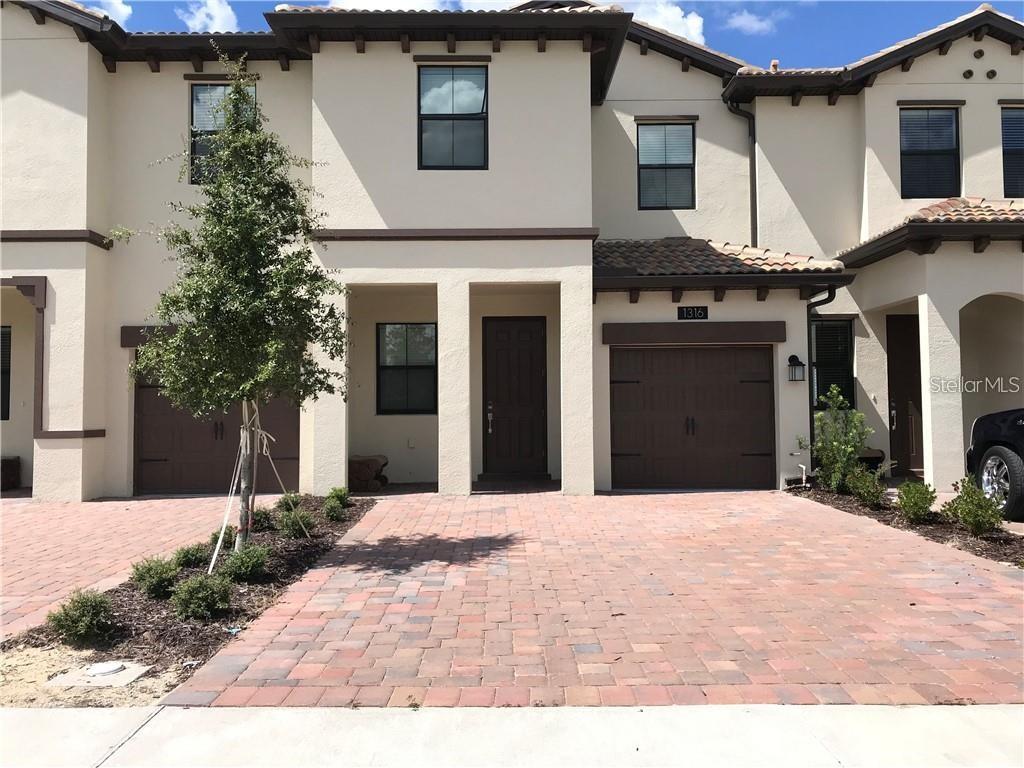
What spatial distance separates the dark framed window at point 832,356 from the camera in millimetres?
13141

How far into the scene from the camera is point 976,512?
A: 7.53 meters

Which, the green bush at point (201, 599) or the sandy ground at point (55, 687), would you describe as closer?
the sandy ground at point (55, 687)

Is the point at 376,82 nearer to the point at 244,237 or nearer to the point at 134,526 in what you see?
the point at 244,237

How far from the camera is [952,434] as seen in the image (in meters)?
10.6

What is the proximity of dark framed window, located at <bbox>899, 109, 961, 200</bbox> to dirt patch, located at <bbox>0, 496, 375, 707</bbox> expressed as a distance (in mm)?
13247

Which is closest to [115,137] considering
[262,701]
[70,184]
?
[70,184]

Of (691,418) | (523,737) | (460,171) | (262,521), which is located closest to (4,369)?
(262,521)

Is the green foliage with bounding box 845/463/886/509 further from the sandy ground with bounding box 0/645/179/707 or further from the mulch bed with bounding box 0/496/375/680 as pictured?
the sandy ground with bounding box 0/645/179/707

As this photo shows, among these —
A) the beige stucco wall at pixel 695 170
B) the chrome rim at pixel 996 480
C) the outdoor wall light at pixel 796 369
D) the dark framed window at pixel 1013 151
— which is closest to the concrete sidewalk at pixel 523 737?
the chrome rim at pixel 996 480

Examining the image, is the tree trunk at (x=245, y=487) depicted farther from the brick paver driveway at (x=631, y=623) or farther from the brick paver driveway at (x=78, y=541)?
the brick paver driveway at (x=78, y=541)

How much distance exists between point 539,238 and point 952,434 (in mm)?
7185

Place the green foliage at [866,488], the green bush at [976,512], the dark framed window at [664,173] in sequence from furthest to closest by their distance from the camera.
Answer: the dark framed window at [664,173], the green foliage at [866,488], the green bush at [976,512]

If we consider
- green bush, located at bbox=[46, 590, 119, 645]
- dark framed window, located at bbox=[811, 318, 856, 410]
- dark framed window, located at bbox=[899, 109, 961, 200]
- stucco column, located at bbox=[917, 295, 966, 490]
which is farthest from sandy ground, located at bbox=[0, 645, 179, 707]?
dark framed window, located at bbox=[899, 109, 961, 200]

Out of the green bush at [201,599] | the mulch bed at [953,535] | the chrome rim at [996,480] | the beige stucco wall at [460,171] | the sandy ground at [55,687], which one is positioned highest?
the beige stucco wall at [460,171]
